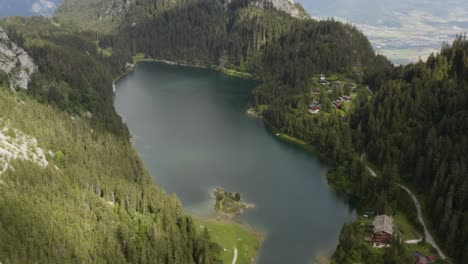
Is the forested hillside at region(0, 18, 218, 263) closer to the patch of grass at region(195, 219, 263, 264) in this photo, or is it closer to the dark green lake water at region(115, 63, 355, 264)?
the patch of grass at region(195, 219, 263, 264)

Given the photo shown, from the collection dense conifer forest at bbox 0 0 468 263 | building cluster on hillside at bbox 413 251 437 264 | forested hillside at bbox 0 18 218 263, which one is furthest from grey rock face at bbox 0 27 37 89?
building cluster on hillside at bbox 413 251 437 264

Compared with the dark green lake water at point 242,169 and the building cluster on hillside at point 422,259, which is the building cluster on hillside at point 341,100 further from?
the building cluster on hillside at point 422,259

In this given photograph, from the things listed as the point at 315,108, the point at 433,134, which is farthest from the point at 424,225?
the point at 315,108

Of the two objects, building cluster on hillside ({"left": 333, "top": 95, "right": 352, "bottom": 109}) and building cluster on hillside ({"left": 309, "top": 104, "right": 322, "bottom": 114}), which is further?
building cluster on hillside ({"left": 333, "top": 95, "right": 352, "bottom": 109})

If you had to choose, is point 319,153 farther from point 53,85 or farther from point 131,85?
point 131,85

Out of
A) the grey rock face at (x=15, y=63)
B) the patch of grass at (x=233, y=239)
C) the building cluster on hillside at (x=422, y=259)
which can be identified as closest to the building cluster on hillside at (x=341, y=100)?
the patch of grass at (x=233, y=239)

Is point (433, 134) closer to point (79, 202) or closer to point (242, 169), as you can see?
point (242, 169)
